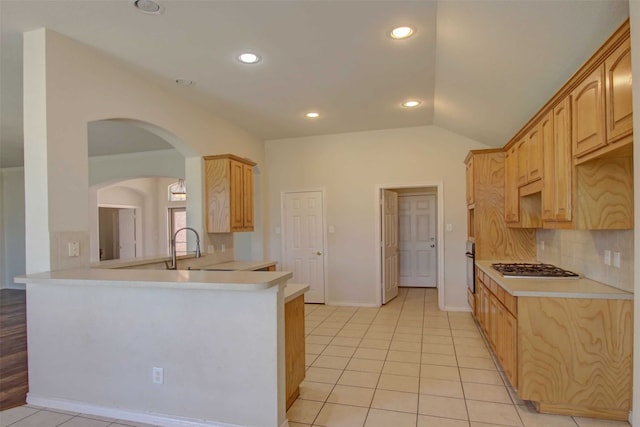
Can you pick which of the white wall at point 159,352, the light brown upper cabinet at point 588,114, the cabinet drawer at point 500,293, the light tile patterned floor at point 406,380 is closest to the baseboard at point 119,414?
the white wall at point 159,352

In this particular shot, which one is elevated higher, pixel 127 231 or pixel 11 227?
pixel 11 227

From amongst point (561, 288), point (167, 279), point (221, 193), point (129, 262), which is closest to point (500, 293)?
point (561, 288)

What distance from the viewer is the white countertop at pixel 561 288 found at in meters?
2.32

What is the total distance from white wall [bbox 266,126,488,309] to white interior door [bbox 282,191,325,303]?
14cm

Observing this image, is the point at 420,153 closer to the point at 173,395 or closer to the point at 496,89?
the point at 496,89

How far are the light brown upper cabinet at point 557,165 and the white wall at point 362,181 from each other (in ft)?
7.79

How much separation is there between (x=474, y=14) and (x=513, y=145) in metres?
2.03

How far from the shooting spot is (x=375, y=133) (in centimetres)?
562

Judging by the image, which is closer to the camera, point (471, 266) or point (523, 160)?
point (523, 160)

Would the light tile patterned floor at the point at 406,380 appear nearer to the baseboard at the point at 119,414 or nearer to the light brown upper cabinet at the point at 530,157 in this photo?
the baseboard at the point at 119,414

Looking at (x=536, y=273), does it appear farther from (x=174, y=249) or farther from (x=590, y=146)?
(x=174, y=249)

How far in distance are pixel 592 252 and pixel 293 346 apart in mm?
2440

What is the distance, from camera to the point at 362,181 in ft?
18.7

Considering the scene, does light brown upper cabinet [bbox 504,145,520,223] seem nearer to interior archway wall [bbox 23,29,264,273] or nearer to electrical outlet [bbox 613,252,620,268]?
electrical outlet [bbox 613,252,620,268]
